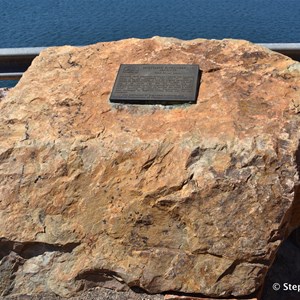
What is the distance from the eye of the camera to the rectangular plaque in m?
2.88

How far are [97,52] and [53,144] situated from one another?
1056mm

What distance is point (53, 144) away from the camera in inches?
104

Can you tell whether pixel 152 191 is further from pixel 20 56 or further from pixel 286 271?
pixel 20 56

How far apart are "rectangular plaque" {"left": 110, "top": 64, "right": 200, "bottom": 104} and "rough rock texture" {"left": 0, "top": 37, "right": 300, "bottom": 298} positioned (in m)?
0.06

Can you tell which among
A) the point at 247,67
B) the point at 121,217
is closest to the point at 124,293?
the point at 121,217

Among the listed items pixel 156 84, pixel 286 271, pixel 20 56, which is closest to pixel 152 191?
pixel 156 84

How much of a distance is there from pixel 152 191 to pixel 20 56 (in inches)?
95.0

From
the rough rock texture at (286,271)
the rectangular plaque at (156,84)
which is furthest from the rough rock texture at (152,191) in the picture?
the rough rock texture at (286,271)

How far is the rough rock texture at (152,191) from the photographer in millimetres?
2430

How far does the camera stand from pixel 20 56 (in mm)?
4305

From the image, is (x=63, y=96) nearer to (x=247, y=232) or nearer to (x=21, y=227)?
(x=21, y=227)

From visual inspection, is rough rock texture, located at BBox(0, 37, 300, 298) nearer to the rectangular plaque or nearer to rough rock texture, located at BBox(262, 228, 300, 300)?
the rectangular plaque

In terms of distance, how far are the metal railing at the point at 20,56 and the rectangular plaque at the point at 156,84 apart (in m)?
1.40

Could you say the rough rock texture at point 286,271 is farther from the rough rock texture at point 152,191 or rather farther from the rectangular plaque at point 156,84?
the rectangular plaque at point 156,84
